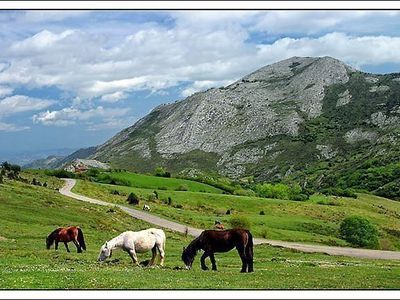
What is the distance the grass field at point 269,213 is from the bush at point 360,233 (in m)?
2.41

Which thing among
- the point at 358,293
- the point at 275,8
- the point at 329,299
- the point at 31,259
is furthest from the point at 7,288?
the point at 275,8

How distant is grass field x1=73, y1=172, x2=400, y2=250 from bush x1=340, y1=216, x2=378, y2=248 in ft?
7.92

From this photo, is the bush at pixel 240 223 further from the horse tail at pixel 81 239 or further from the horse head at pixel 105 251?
the horse head at pixel 105 251

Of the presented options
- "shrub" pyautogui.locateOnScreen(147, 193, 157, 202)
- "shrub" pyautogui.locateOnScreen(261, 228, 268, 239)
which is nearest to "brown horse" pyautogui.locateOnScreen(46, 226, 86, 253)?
"shrub" pyautogui.locateOnScreen(261, 228, 268, 239)

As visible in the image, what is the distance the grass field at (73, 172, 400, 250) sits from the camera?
9000 cm

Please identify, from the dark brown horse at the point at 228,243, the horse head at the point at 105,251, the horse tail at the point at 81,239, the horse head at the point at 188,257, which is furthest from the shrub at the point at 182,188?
the dark brown horse at the point at 228,243

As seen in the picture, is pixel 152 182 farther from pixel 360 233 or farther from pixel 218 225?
pixel 360 233

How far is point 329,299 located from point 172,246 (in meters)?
29.3

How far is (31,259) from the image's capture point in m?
36.3

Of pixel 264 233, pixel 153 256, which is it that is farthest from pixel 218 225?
pixel 153 256

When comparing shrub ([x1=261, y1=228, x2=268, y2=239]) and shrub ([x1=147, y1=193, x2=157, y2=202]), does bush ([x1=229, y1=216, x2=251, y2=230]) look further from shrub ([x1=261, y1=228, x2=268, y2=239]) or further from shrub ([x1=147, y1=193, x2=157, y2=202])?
shrub ([x1=147, y1=193, x2=157, y2=202])

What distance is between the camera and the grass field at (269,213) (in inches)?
3543

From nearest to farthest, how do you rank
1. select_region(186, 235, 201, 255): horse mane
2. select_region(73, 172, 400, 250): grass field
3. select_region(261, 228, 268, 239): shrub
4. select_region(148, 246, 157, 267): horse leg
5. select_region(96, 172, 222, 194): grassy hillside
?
select_region(186, 235, 201, 255): horse mane, select_region(148, 246, 157, 267): horse leg, select_region(261, 228, 268, 239): shrub, select_region(73, 172, 400, 250): grass field, select_region(96, 172, 222, 194): grassy hillside

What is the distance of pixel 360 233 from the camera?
92.2 metres
